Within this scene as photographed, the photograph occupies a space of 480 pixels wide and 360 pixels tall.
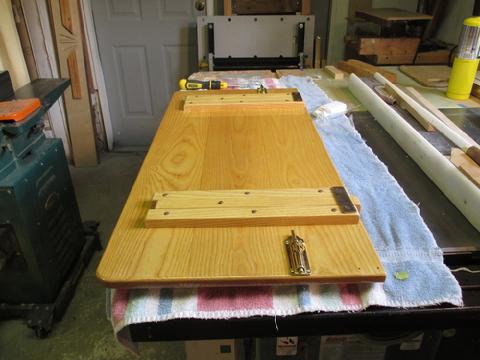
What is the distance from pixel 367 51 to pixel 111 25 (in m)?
1.80

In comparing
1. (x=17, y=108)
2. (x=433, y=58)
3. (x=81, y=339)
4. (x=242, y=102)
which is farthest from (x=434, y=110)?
(x=81, y=339)

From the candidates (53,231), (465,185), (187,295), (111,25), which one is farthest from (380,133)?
(111,25)

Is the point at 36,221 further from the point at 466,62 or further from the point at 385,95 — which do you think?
the point at 466,62

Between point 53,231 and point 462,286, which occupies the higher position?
point 462,286

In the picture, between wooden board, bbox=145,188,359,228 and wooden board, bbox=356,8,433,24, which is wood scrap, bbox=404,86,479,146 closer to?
wooden board, bbox=145,188,359,228

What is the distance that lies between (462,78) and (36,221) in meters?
1.66

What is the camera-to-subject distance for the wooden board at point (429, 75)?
1644mm

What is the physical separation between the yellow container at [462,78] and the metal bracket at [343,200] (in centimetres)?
97

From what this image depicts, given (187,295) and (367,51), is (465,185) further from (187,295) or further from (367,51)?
(367,51)

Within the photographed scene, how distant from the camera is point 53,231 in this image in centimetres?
164

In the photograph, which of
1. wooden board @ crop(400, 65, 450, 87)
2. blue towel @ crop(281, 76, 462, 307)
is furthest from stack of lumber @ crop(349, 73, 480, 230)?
wooden board @ crop(400, 65, 450, 87)

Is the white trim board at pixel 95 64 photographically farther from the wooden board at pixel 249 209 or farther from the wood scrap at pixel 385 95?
the wooden board at pixel 249 209

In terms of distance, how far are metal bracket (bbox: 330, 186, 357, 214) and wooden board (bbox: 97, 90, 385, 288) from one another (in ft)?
0.10

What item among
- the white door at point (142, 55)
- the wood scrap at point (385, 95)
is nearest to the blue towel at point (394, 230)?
the wood scrap at point (385, 95)
